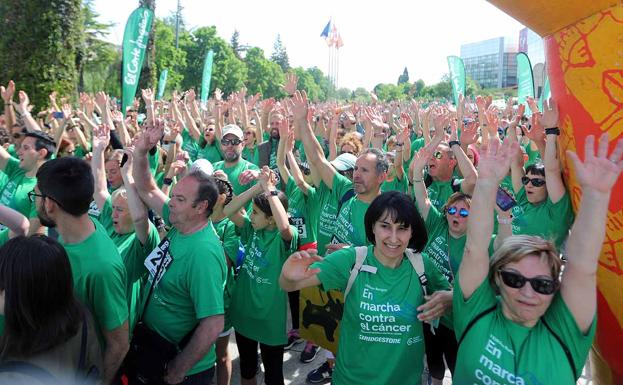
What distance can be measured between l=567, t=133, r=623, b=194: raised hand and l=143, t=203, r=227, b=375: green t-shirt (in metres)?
1.68

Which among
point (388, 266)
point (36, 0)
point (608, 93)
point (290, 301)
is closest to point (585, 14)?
point (608, 93)

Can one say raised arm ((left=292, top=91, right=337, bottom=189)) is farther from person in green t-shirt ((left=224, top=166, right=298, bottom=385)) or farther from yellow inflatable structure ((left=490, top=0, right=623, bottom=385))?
yellow inflatable structure ((left=490, top=0, right=623, bottom=385))

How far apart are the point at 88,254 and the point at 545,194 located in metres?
3.08

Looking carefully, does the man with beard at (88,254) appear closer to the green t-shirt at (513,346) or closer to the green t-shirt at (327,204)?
the green t-shirt at (513,346)

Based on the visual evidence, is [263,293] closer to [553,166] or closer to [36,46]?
[553,166]

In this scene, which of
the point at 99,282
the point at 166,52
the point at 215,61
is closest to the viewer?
the point at 99,282

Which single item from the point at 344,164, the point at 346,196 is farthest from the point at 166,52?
the point at 346,196

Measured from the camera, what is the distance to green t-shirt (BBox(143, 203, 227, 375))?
2324 mm

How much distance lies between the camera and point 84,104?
8070mm

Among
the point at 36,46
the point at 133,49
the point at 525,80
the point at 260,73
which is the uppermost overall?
the point at 260,73

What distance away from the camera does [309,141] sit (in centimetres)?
392

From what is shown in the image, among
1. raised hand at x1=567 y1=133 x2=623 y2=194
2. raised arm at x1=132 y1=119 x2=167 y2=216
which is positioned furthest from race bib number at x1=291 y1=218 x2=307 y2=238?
raised hand at x1=567 y1=133 x2=623 y2=194

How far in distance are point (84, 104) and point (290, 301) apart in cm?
587

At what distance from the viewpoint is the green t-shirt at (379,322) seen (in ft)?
7.17
